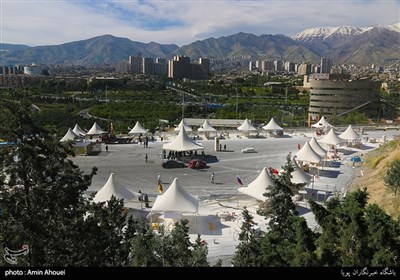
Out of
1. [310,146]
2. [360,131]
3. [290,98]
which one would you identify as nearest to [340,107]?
[360,131]

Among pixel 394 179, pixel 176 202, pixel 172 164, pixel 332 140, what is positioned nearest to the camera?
pixel 176 202

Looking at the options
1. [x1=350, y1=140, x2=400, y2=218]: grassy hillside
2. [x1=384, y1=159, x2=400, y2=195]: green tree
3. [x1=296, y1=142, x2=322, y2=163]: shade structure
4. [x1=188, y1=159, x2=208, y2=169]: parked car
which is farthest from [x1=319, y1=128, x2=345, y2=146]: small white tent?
[x1=384, y1=159, x2=400, y2=195]: green tree

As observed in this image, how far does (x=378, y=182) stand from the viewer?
883 inches

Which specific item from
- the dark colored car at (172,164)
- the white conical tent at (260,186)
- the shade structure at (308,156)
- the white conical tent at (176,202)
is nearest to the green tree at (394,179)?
the white conical tent at (260,186)

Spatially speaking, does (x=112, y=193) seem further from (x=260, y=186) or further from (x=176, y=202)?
(x=260, y=186)

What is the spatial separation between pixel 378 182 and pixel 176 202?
13.1 m

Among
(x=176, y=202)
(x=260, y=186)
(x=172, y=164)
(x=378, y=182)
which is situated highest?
(x=260, y=186)

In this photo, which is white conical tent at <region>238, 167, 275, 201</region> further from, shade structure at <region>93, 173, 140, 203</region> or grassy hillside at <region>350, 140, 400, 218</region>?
shade structure at <region>93, 173, 140, 203</region>

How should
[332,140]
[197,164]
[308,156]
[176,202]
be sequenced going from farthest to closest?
[332,140], [197,164], [308,156], [176,202]

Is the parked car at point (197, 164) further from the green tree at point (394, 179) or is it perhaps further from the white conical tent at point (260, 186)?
the green tree at point (394, 179)

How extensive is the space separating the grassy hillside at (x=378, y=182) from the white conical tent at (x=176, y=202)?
28.0ft

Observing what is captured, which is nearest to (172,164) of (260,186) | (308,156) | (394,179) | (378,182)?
(308,156)

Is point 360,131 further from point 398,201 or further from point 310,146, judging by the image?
Answer: point 398,201

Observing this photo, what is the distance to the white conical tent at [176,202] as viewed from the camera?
16.3 m
